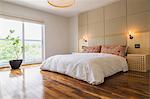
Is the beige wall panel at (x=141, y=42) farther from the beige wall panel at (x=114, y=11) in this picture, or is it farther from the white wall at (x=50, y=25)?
the white wall at (x=50, y=25)

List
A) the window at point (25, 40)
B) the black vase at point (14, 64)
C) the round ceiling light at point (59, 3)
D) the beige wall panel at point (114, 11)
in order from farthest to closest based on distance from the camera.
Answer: the window at point (25, 40) < the beige wall panel at point (114, 11) < the black vase at point (14, 64) < the round ceiling light at point (59, 3)

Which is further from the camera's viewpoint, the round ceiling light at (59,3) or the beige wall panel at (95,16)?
the beige wall panel at (95,16)

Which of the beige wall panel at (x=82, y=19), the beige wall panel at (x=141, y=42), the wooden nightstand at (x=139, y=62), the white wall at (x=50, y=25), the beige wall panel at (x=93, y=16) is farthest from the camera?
the beige wall panel at (x=82, y=19)

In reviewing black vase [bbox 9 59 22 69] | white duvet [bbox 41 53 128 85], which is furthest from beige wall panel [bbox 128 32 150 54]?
black vase [bbox 9 59 22 69]

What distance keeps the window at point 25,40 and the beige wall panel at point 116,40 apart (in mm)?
3103

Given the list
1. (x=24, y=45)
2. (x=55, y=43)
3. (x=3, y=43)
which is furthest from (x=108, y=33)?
(x=3, y=43)

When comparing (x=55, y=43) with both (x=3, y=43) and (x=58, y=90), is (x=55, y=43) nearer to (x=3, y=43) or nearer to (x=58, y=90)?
(x=3, y=43)

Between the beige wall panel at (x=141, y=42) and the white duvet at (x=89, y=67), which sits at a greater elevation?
the beige wall panel at (x=141, y=42)

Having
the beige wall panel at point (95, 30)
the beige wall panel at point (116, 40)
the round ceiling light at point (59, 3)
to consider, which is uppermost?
the round ceiling light at point (59, 3)

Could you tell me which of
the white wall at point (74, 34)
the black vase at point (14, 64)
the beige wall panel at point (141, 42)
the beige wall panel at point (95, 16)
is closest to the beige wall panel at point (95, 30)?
the beige wall panel at point (95, 16)

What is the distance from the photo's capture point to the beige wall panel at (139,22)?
362 cm

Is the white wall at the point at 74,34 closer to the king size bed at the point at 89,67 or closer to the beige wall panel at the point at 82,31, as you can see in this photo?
the beige wall panel at the point at 82,31

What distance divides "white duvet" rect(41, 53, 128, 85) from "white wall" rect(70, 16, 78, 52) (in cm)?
269

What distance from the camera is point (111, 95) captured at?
182 cm
